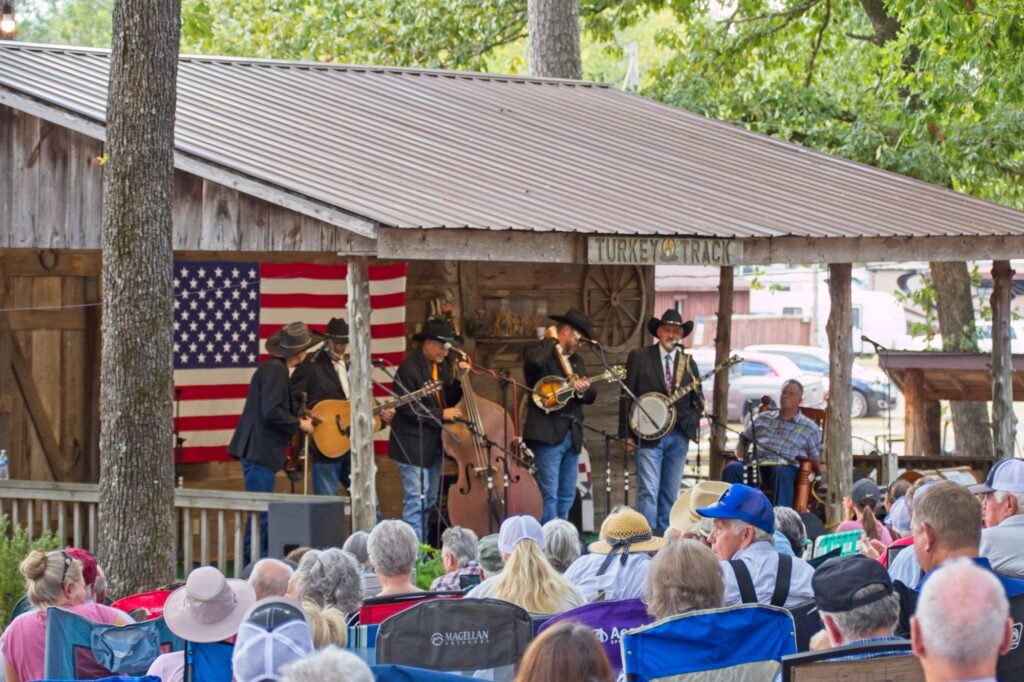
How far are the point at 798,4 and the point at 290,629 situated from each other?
17440 millimetres

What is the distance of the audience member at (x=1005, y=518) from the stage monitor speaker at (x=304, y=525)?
12.6 feet

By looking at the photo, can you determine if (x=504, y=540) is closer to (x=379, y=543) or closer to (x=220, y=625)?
(x=379, y=543)

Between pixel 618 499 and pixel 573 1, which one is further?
pixel 573 1

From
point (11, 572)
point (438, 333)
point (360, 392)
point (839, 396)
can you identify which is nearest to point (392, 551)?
point (360, 392)

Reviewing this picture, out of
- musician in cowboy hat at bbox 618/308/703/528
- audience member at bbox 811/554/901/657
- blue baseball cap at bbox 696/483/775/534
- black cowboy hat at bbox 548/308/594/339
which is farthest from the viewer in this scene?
musician in cowboy hat at bbox 618/308/703/528

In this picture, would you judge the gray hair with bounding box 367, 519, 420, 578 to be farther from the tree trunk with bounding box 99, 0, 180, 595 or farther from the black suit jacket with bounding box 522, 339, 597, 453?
the black suit jacket with bounding box 522, 339, 597, 453

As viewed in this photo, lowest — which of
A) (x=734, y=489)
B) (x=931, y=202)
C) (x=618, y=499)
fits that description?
(x=618, y=499)

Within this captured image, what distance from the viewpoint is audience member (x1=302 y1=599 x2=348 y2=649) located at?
5367 millimetres

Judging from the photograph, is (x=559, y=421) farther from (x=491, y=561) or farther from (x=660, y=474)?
(x=491, y=561)

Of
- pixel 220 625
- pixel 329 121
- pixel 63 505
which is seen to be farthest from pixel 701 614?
pixel 329 121

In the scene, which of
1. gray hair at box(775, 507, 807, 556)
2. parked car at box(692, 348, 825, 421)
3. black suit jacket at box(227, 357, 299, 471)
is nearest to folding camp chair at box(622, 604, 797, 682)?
gray hair at box(775, 507, 807, 556)

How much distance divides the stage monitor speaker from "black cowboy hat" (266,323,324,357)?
8.48 ft

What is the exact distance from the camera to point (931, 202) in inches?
548

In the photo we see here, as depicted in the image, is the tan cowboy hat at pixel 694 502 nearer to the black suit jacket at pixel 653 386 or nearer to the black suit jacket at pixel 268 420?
the black suit jacket at pixel 268 420
